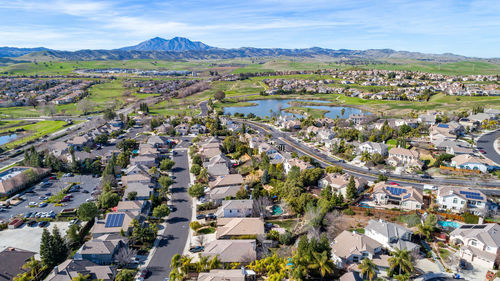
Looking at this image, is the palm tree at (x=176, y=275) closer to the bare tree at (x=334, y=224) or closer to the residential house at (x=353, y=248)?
the residential house at (x=353, y=248)

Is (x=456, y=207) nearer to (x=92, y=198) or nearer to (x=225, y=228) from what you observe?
(x=225, y=228)

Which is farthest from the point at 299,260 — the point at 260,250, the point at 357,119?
the point at 357,119

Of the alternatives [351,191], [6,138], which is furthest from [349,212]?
[6,138]

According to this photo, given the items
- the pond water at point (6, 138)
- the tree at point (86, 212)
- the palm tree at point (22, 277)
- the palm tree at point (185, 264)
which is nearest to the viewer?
the palm tree at point (22, 277)

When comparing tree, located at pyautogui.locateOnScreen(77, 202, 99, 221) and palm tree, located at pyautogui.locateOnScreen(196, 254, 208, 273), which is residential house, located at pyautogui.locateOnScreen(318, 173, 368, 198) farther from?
tree, located at pyautogui.locateOnScreen(77, 202, 99, 221)

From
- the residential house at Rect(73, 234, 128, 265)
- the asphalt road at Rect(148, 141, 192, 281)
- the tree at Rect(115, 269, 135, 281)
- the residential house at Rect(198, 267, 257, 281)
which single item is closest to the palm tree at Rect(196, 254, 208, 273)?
the residential house at Rect(198, 267, 257, 281)

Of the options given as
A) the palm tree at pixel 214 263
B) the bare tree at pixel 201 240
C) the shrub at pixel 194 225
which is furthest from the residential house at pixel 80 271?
the shrub at pixel 194 225

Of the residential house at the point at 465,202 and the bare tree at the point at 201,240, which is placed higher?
the residential house at the point at 465,202
